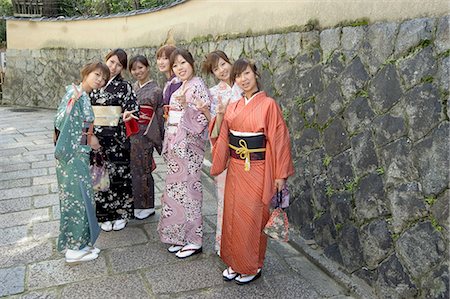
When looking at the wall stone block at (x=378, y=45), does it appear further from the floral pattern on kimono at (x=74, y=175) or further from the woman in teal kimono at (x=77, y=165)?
the floral pattern on kimono at (x=74, y=175)

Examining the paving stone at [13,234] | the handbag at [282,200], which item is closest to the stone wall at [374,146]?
the handbag at [282,200]

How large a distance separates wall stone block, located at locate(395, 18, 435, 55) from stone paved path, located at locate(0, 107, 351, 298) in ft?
6.77

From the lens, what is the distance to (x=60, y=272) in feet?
12.8

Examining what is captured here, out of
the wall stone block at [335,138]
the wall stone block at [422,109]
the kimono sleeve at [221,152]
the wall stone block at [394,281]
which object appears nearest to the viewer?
the wall stone block at [422,109]

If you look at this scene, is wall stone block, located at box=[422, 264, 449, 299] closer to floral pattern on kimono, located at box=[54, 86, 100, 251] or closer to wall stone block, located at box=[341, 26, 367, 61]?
wall stone block, located at box=[341, 26, 367, 61]

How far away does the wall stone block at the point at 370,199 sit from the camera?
3408mm

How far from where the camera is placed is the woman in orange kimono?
3473 mm

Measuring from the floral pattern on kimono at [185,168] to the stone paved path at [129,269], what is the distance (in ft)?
0.89

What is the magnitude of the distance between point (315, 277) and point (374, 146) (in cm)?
133

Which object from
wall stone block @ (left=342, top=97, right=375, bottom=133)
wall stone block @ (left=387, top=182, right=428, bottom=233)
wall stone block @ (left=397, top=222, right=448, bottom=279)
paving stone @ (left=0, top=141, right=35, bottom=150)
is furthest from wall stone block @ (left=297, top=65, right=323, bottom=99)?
paving stone @ (left=0, top=141, right=35, bottom=150)

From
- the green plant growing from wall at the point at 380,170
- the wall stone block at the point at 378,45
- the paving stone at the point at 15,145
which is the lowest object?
the paving stone at the point at 15,145

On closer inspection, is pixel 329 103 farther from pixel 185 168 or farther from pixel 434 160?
pixel 185 168

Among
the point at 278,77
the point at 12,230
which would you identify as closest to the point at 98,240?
the point at 12,230

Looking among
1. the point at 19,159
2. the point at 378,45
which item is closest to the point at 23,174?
the point at 19,159
